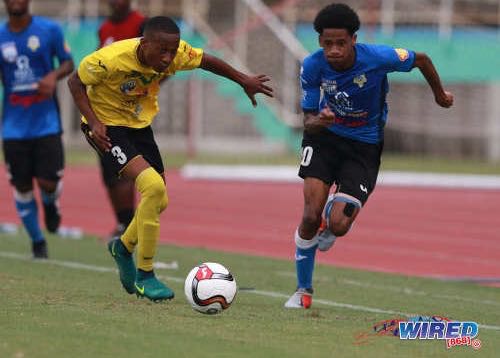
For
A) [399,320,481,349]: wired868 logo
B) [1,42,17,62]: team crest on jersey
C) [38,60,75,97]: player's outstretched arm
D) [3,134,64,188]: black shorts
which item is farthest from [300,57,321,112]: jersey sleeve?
[1,42,17,62]: team crest on jersey

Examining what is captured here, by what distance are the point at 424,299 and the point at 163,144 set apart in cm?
2408

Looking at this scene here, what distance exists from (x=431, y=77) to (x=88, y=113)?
2674 millimetres

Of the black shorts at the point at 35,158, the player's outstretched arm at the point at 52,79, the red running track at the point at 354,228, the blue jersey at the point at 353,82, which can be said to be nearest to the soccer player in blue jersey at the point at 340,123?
the blue jersey at the point at 353,82

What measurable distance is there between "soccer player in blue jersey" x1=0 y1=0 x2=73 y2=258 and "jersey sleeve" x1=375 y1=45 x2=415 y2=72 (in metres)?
4.34

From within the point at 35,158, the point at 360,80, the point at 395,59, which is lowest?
the point at 35,158

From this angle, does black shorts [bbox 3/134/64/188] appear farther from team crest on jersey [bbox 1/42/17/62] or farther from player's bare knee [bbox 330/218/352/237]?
player's bare knee [bbox 330/218/352/237]

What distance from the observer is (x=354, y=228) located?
18203mm

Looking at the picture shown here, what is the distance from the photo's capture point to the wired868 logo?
7.71 meters

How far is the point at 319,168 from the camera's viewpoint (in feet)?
31.8

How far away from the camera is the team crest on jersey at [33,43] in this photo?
42.3 feet

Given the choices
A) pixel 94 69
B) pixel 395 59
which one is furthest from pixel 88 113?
pixel 395 59

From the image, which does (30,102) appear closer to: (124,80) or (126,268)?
(124,80)

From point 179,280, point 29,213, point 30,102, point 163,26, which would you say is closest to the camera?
point 163,26

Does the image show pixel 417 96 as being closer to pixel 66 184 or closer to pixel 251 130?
pixel 251 130
